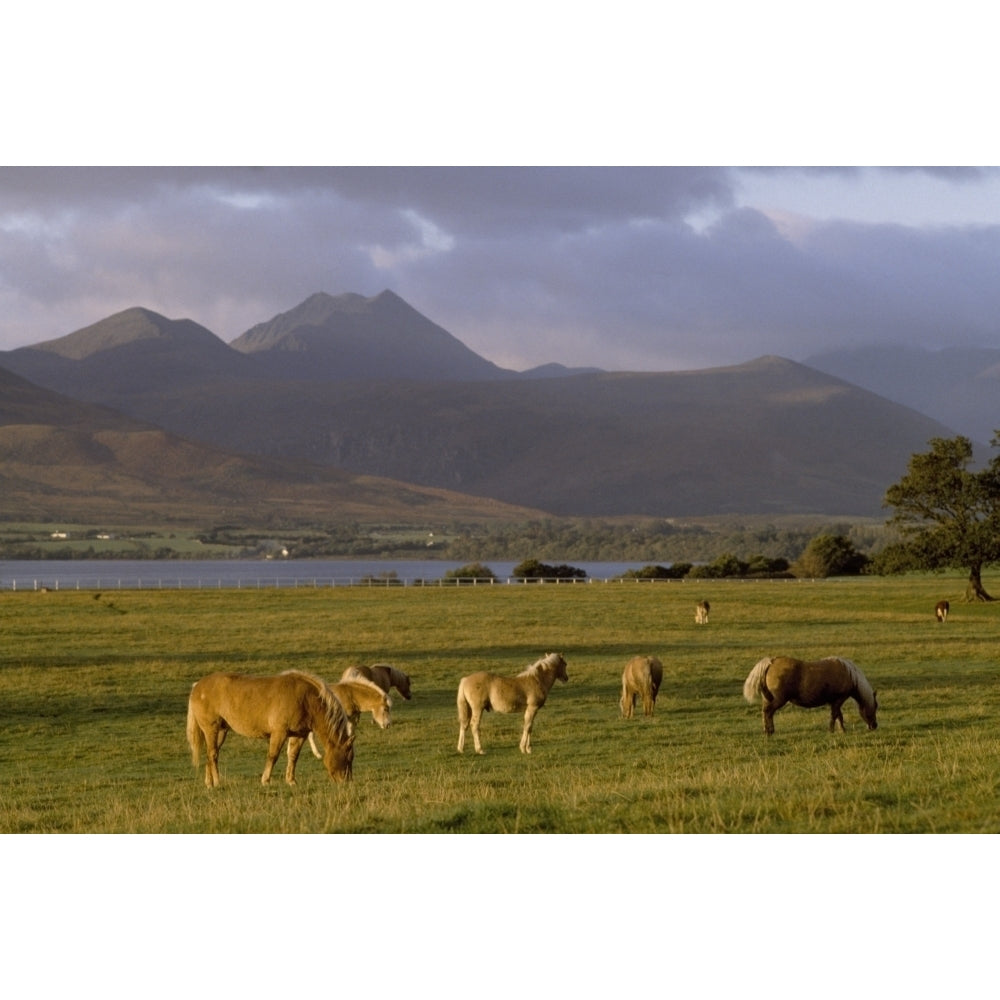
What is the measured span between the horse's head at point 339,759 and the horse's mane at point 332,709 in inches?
3.2

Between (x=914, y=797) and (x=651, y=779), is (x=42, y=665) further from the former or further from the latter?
(x=914, y=797)

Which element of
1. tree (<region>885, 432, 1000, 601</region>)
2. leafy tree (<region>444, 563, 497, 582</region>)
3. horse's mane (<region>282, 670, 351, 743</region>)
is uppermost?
tree (<region>885, 432, 1000, 601</region>)

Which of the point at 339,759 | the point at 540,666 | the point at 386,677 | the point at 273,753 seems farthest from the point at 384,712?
the point at 386,677

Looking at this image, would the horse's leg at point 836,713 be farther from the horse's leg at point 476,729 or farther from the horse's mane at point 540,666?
the horse's leg at point 476,729

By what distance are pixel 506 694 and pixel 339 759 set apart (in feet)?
14.5

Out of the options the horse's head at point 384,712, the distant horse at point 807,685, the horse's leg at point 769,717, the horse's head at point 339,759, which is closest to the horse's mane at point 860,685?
the distant horse at point 807,685

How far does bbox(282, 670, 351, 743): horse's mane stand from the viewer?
16125 mm

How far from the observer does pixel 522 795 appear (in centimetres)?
1424

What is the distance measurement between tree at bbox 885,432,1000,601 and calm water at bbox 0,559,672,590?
130ft

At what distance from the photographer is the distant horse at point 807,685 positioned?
20.7 metres

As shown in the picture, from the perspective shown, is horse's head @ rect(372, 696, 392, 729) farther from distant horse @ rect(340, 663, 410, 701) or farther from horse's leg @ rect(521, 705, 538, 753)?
distant horse @ rect(340, 663, 410, 701)

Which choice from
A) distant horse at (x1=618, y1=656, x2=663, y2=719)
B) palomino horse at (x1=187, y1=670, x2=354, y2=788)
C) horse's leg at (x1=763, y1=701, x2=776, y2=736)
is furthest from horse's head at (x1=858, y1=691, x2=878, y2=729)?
palomino horse at (x1=187, y1=670, x2=354, y2=788)

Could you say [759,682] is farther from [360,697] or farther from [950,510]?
[950,510]

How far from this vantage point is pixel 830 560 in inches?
4023
